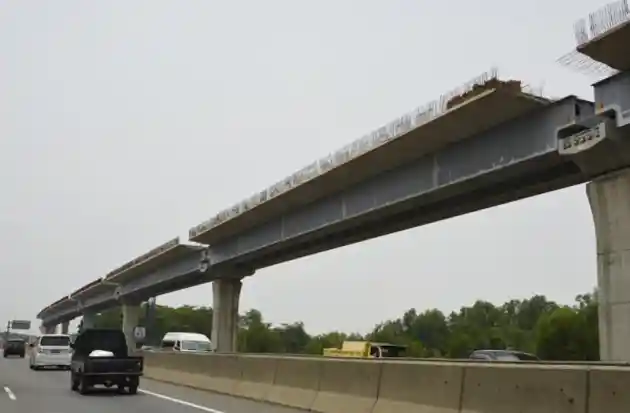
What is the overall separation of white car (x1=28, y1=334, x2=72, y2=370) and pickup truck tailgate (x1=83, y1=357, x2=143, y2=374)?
19468mm

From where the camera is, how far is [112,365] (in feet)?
79.8

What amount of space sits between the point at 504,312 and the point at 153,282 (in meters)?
76.2

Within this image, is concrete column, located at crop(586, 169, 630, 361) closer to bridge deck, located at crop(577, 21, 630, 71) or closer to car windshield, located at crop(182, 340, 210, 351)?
bridge deck, located at crop(577, 21, 630, 71)

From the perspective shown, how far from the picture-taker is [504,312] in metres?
132

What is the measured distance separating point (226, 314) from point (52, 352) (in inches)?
648

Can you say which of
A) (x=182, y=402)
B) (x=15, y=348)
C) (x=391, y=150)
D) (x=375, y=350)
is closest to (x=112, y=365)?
(x=182, y=402)

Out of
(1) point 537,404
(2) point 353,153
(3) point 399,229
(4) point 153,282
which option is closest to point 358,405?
(1) point 537,404

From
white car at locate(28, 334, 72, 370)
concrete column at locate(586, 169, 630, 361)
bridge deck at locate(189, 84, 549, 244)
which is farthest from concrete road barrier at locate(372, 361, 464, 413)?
white car at locate(28, 334, 72, 370)

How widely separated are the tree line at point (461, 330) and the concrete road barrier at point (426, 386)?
137 feet

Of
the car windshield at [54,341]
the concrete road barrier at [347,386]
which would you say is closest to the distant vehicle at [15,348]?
the car windshield at [54,341]

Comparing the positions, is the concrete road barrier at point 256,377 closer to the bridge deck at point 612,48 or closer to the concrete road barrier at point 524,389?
the concrete road barrier at point 524,389

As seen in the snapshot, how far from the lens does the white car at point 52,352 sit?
42875 mm

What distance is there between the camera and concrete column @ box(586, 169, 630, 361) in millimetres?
20281

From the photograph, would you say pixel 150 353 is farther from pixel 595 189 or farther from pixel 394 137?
pixel 595 189
